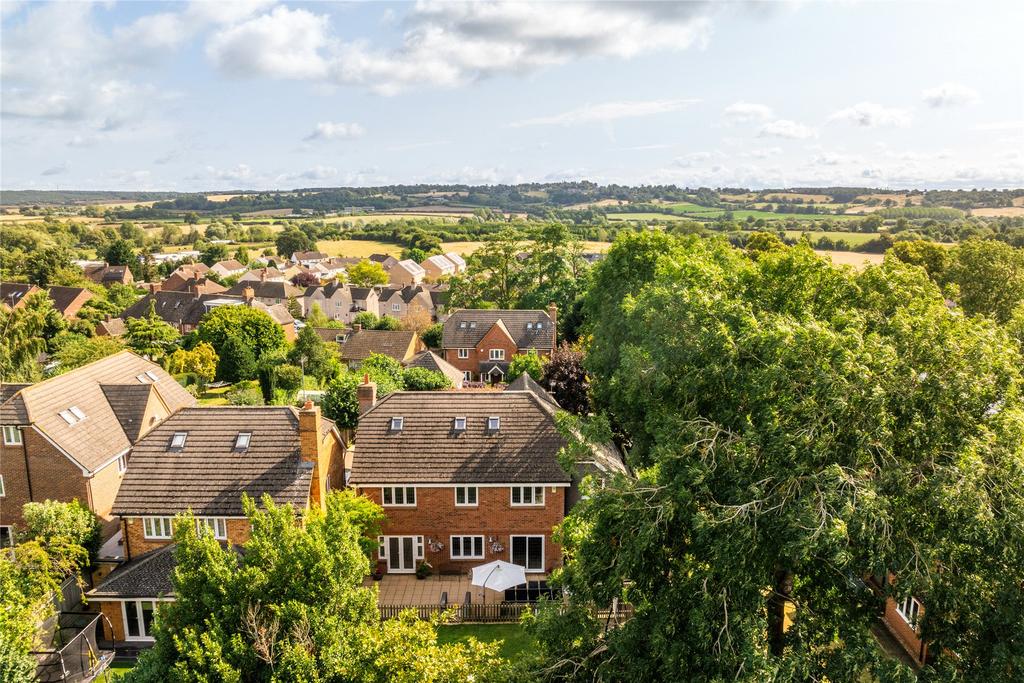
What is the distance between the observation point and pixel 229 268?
138875mm

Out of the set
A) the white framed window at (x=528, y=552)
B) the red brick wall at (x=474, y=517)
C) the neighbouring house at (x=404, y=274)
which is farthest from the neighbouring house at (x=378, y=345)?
the neighbouring house at (x=404, y=274)

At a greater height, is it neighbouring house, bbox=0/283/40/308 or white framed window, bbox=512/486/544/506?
neighbouring house, bbox=0/283/40/308

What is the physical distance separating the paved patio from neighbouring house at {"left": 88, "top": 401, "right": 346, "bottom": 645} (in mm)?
4595

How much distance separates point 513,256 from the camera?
78.2m

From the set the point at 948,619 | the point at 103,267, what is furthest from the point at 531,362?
the point at 103,267

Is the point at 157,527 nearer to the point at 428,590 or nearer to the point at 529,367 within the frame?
the point at 428,590

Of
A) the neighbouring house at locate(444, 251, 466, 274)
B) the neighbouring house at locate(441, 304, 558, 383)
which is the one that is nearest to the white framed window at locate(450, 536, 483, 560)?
the neighbouring house at locate(441, 304, 558, 383)

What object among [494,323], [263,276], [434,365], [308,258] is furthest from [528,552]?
[308,258]

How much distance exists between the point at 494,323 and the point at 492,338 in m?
1.51

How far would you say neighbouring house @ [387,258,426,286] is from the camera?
13125 centimetres

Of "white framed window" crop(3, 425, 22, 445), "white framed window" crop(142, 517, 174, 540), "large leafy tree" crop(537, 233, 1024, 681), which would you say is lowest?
"white framed window" crop(142, 517, 174, 540)

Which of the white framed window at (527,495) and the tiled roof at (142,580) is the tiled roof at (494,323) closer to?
the white framed window at (527,495)

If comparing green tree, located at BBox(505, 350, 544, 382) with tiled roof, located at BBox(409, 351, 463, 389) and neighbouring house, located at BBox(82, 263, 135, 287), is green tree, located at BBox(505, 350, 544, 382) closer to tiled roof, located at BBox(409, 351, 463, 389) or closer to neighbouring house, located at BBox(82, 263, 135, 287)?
tiled roof, located at BBox(409, 351, 463, 389)

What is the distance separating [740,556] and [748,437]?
222 cm
